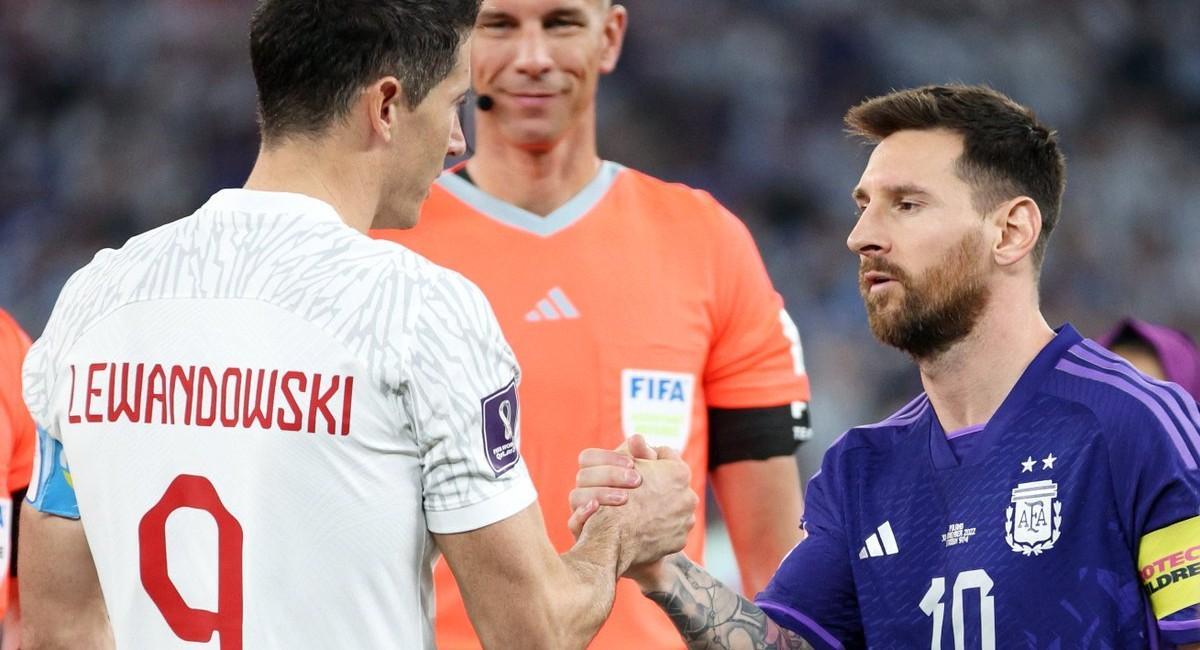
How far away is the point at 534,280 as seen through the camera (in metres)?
3.57

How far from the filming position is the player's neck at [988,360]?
2.86 meters

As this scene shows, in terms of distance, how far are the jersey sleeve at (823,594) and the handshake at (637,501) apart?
0.87ft

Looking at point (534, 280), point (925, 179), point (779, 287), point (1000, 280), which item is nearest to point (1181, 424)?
point (1000, 280)

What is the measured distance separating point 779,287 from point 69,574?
6.67 meters

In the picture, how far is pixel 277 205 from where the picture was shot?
221 centimetres

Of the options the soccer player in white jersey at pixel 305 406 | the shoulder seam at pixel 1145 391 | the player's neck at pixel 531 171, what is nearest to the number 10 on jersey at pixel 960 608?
the shoulder seam at pixel 1145 391

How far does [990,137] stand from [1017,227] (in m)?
0.18

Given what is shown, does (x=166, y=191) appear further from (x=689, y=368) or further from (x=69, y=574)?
(x=69, y=574)

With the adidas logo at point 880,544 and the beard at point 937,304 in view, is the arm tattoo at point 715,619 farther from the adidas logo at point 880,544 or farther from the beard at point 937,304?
the beard at point 937,304

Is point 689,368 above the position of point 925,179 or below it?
below

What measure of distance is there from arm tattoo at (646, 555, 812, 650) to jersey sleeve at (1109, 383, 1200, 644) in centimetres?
65

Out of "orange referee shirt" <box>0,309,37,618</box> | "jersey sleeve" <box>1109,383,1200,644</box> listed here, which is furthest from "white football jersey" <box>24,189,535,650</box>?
"orange referee shirt" <box>0,309,37,618</box>

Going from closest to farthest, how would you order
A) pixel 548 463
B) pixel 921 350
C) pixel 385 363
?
pixel 385 363
pixel 921 350
pixel 548 463

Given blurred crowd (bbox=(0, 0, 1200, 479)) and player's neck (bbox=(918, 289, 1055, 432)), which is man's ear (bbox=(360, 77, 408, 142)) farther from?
blurred crowd (bbox=(0, 0, 1200, 479))
